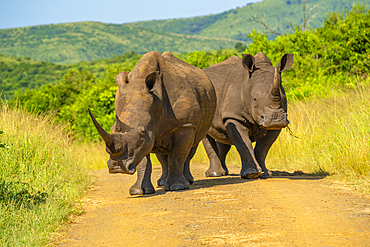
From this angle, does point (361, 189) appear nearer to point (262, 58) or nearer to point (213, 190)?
point (213, 190)

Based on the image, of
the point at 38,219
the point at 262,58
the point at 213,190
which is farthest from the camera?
the point at 262,58

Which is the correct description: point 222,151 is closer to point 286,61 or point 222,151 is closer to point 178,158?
point 286,61

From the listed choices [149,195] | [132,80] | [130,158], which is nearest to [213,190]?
[149,195]

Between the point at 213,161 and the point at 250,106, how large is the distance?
5.31 ft

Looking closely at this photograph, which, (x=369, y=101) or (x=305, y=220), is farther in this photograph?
(x=369, y=101)

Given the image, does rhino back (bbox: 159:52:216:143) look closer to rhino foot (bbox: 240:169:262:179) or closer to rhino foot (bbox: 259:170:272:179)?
rhino foot (bbox: 240:169:262:179)

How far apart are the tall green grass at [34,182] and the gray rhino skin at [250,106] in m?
2.52

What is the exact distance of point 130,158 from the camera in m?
5.43

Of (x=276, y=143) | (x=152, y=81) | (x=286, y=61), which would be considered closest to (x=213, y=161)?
(x=276, y=143)

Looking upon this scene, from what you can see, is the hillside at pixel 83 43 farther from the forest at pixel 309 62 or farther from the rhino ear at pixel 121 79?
the rhino ear at pixel 121 79

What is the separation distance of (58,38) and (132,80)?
188 meters

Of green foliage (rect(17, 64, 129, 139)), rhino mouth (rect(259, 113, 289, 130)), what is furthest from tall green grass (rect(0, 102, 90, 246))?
green foliage (rect(17, 64, 129, 139))

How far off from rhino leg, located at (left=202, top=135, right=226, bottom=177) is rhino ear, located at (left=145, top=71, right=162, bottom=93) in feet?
9.58

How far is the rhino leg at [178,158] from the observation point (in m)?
6.48
